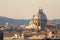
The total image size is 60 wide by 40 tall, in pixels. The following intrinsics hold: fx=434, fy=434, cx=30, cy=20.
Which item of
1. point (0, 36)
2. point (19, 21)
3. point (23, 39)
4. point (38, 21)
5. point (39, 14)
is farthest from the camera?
point (19, 21)

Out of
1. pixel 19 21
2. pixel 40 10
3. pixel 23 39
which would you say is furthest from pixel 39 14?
pixel 19 21

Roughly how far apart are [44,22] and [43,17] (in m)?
3.03

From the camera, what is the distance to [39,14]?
101812 mm

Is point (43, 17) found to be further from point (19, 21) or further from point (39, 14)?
point (19, 21)

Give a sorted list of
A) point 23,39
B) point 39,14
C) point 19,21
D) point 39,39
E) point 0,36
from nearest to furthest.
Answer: point 39,39 < point 0,36 < point 23,39 < point 39,14 < point 19,21

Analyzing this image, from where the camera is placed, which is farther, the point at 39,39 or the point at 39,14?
the point at 39,14

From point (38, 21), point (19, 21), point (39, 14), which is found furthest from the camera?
point (19, 21)

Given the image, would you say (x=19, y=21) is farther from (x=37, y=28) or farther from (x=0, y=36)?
(x=0, y=36)

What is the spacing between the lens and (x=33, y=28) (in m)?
98.3

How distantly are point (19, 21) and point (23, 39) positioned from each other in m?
114

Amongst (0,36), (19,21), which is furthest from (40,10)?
(19,21)

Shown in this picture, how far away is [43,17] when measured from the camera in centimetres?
9938

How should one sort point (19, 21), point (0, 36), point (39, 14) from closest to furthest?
point (0, 36), point (39, 14), point (19, 21)

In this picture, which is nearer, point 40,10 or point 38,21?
point 38,21
